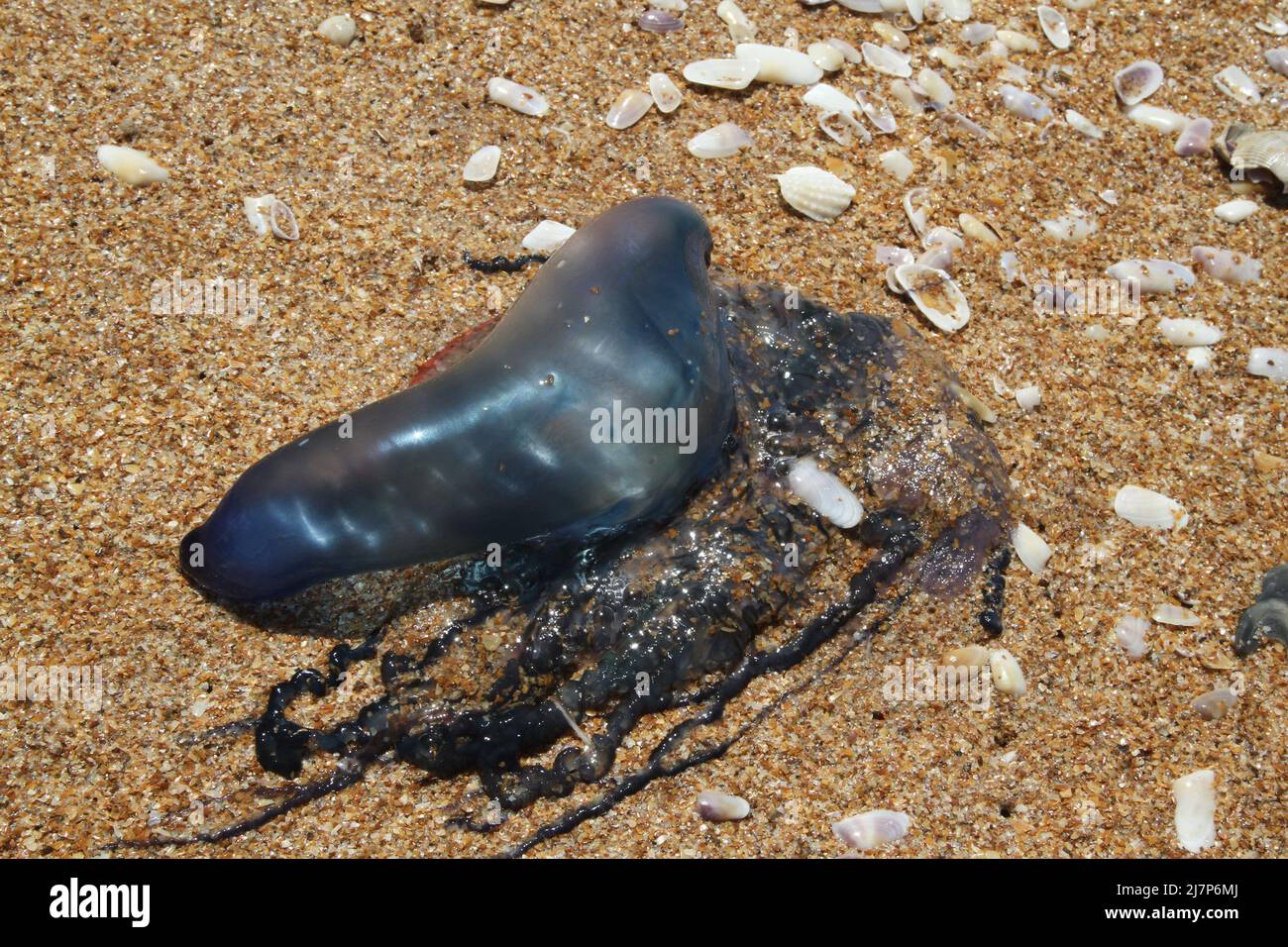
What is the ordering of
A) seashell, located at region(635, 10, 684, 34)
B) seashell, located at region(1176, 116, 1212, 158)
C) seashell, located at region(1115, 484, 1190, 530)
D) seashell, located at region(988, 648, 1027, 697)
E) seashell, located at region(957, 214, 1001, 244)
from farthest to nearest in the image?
seashell, located at region(1176, 116, 1212, 158), seashell, located at region(635, 10, 684, 34), seashell, located at region(957, 214, 1001, 244), seashell, located at region(1115, 484, 1190, 530), seashell, located at region(988, 648, 1027, 697)

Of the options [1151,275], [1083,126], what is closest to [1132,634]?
[1151,275]

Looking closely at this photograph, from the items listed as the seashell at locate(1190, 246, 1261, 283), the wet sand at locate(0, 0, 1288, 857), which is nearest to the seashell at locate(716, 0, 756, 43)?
the wet sand at locate(0, 0, 1288, 857)

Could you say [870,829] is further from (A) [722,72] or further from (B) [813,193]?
(A) [722,72]

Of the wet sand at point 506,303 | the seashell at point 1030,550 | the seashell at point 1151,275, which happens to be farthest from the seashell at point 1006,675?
the seashell at point 1151,275

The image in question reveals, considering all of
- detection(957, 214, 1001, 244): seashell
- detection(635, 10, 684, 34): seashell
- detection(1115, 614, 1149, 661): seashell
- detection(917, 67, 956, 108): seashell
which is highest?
detection(635, 10, 684, 34): seashell

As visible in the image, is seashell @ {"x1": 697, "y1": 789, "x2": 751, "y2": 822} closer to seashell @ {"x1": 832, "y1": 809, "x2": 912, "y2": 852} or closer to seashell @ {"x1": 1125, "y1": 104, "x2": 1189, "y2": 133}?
seashell @ {"x1": 832, "y1": 809, "x2": 912, "y2": 852}

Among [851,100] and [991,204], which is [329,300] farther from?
[991,204]

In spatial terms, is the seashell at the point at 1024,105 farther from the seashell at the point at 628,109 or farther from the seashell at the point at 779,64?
the seashell at the point at 628,109
